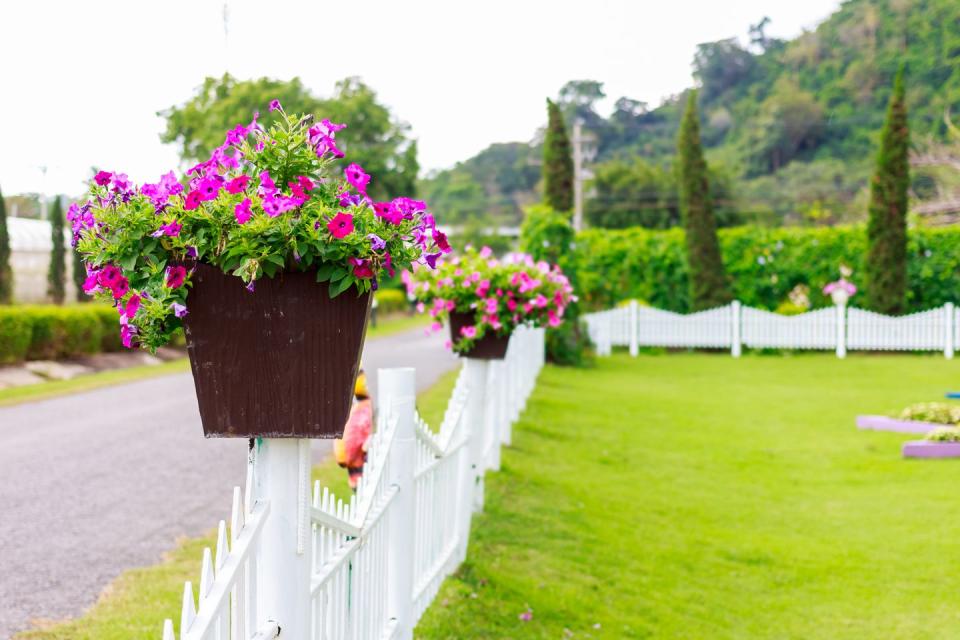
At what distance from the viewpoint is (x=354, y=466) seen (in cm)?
643

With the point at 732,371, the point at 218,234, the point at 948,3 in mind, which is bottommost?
the point at 732,371

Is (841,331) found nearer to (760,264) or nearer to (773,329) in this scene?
(773,329)

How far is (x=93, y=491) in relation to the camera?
775cm

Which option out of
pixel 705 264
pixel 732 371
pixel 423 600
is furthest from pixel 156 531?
pixel 705 264

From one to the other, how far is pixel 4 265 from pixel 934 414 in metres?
19.1

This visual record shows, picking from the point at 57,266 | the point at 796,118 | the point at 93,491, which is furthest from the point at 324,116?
the point at 93,491

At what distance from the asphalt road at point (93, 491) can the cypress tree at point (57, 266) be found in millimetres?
13432

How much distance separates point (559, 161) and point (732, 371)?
246 inches

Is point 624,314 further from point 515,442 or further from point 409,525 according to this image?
point 409,525

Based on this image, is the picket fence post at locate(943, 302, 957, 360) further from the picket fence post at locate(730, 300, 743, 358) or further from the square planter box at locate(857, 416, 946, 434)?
the square planter box at locate(857, 416, 946, 434)

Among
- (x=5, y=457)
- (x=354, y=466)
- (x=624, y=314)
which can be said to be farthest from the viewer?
(x=624, y=314)

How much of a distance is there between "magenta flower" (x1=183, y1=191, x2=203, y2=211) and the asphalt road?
3113 mm

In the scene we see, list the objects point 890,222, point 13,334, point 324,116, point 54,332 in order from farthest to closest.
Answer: point 324,116, point 890,222, point 54,332, point 13,334

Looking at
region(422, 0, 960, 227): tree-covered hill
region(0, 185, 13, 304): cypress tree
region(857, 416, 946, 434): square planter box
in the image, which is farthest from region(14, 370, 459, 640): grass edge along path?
region(422, 0, 960, 227): tree-covered hill
